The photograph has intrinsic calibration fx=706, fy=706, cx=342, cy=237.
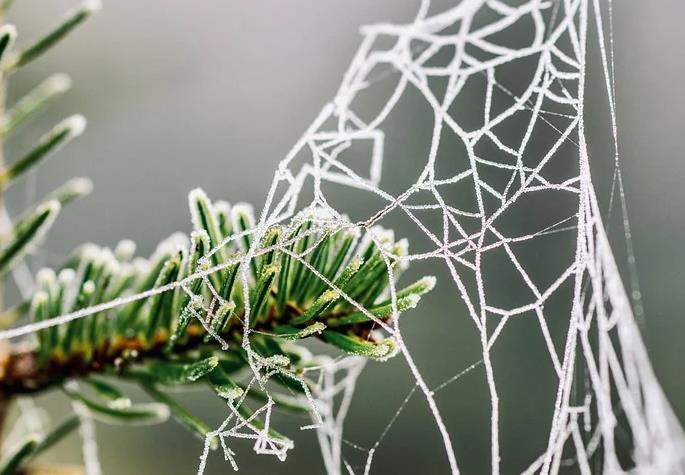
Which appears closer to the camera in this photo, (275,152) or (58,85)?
(58,85)

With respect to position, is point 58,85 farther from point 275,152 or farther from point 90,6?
point 275,152

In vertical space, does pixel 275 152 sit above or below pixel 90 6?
below

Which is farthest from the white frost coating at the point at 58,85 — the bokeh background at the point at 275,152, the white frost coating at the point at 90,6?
the bokeh background at the point at 275,152

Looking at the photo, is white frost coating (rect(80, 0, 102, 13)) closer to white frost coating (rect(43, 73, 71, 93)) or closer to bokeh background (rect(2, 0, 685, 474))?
white frost coating (rect(43, 73, 71, 93))

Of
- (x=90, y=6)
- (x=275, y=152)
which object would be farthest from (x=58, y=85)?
(x=275, y=152)

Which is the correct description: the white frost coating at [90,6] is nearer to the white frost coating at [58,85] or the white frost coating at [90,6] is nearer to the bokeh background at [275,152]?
the white frost coating at [58,85]

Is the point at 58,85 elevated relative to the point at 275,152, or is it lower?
elevated

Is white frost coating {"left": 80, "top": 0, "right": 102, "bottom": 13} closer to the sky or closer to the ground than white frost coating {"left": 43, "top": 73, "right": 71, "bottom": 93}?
closer to the sky

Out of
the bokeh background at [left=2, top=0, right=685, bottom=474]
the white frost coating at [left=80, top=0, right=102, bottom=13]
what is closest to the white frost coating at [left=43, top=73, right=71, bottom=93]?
the white frost coating at [left=80, top=0, right=102, bottom=13]
